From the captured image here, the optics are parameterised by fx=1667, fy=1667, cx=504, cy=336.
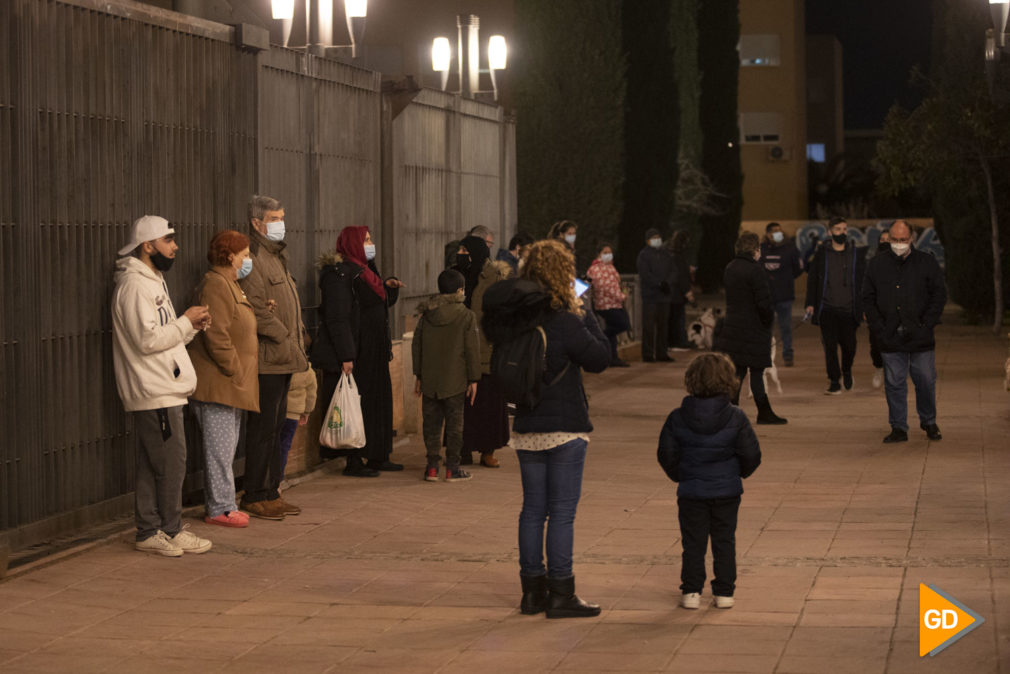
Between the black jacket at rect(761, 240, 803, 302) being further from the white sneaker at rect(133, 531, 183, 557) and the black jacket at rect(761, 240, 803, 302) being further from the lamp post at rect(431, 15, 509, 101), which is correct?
the white sneaker at rect(133, 531, 183, 557)

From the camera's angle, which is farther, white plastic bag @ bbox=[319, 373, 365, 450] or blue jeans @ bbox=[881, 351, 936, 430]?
blue jeans @ bbox=[881, 351, 936, 430]

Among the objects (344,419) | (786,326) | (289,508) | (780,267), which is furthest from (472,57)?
(289,508)

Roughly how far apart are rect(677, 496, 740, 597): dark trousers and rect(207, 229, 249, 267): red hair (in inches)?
137

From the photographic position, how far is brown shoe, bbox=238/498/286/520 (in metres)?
10.3

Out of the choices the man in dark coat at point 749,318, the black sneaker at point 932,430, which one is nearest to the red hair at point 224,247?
the man in dark coat at point 749,318

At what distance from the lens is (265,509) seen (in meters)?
10.4

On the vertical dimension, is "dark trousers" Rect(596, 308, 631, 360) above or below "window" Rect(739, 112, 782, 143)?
below

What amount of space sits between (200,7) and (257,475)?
435cm

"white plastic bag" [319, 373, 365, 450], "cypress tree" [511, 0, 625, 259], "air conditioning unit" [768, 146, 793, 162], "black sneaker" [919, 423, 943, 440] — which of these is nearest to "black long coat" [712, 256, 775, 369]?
"black sneaker" [919, 423, 943, 440]

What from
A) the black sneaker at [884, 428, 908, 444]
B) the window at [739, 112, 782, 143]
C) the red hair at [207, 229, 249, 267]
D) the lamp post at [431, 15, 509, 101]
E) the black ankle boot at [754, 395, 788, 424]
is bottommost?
the black sneaker at [884, 428, 908, 444]

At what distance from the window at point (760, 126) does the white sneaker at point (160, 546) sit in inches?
2079

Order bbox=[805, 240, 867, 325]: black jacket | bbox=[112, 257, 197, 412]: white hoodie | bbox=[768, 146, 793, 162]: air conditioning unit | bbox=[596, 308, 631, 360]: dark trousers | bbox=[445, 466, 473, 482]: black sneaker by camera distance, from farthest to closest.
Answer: bbox=[768, 146, 793, 162]: air conditioning unit < bbox=[596, 308, 631, 360]: dark trousers < bbox=[805, 240, 867, 325]: black jacket < bbox=[445, 466, 473, 482]: black sneaker < bbox=[112, 257, 197, 412]: white hoodie

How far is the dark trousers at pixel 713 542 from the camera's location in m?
7.71

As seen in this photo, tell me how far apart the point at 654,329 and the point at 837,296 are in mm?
4977
